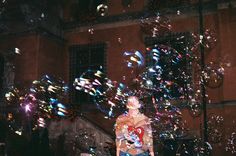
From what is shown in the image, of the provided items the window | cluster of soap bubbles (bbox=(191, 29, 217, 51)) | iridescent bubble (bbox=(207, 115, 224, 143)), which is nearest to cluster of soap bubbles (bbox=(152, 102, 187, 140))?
iridescent bubble (bbox=(207, 115, 224, 143))

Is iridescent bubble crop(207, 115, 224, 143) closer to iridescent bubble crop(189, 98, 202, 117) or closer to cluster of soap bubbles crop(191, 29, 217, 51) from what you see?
iridescent bubble crop(189, 98, 202, 117)

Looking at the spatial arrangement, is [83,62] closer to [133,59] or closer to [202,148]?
[133,59]

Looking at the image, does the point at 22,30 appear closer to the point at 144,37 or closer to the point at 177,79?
the point at 144,37

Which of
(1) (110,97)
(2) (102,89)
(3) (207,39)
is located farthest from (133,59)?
(3) (207,39)

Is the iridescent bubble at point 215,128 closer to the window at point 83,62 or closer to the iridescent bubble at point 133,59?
the iridescent bubble at point 133,59

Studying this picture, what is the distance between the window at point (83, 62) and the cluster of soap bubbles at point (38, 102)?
1.20 m

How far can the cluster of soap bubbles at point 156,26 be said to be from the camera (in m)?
17.6

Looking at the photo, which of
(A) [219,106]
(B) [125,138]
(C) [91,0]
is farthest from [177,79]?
(B) [125,138]

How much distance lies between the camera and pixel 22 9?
1825 centimetres

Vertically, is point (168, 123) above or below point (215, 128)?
above

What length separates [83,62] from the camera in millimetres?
20203

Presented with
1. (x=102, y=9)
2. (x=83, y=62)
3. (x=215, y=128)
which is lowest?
(x=215, y=128)

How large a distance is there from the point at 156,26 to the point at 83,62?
4.57 metres

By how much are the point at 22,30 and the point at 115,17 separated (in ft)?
14.6
